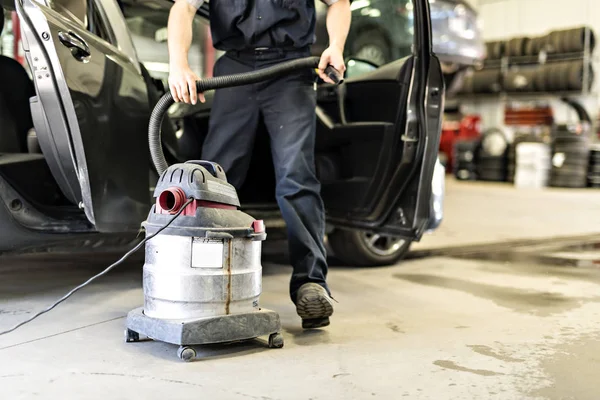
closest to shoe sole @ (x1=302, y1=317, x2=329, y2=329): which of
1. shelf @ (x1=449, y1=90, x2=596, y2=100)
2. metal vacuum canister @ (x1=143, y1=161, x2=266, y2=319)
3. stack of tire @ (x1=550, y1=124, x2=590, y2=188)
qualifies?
metal vacuum canister @ (x1=143, y1=161, x2=266, y2=319)

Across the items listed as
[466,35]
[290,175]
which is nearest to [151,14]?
[290,175]

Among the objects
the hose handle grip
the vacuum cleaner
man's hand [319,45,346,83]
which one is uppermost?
man's hand [319,45,346,83]

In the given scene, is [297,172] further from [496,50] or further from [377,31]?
[496,50]

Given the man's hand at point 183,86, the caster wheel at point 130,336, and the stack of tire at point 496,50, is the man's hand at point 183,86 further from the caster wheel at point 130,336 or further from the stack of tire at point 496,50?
the stack of tire at point 496,50

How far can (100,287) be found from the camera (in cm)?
322

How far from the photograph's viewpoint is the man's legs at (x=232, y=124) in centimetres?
262

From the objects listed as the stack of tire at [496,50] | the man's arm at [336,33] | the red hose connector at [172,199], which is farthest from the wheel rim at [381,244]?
the stack of tire at [496,50]

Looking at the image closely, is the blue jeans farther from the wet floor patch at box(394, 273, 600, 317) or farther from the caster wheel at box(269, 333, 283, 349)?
the wet floor patch at box(394, 273, 600, 317)

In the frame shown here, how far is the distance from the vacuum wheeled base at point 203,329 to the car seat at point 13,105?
1.17m

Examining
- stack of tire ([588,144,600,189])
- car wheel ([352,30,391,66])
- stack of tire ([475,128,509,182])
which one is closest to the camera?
car wheel ([352,30,391,66])

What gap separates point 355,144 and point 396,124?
0.29m

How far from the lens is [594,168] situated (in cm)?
1192

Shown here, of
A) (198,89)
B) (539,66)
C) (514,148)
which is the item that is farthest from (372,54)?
(539,66)

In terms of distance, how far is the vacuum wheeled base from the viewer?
2086 mm
